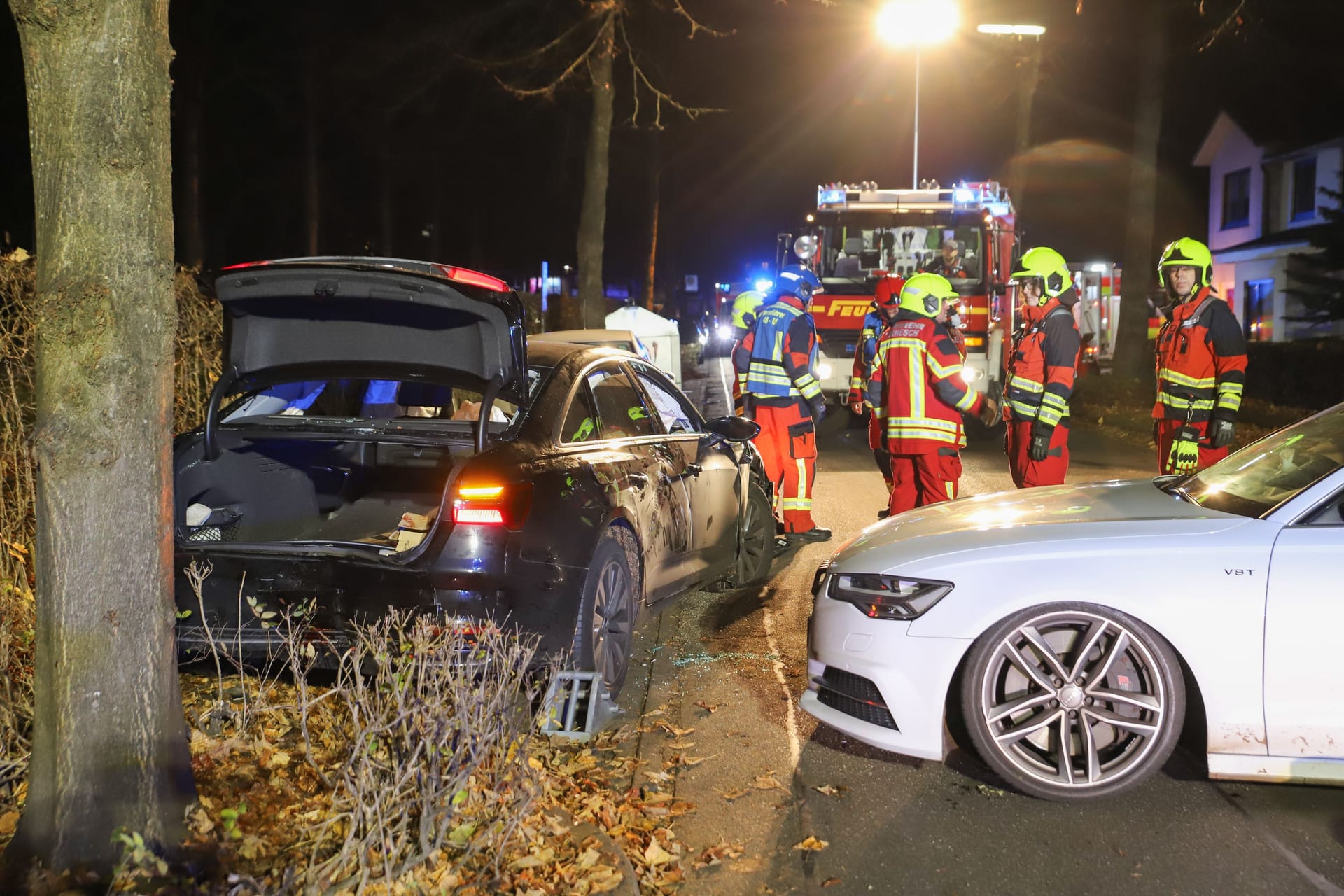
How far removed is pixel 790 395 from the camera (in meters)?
8.30

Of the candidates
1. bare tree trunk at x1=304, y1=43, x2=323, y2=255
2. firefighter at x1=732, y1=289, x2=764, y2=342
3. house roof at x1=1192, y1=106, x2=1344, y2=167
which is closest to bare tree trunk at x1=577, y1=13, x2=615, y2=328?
firefighter at x1=732, y1=289, x2=764, y2=342

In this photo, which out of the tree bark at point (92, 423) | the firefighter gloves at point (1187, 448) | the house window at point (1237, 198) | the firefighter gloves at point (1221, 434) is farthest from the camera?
the house window at point (1237, 198)

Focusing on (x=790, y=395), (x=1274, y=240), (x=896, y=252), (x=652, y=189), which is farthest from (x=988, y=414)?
(x=652, y=189)

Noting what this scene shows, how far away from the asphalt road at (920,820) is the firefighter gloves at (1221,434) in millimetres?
2950

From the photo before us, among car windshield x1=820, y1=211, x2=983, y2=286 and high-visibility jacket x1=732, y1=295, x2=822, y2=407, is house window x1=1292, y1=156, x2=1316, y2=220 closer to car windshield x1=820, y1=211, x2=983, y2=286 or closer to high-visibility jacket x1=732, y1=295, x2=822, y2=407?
car windshield x1=820, y1=211, x2=983, y2=286

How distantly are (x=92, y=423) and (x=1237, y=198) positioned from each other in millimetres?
38360

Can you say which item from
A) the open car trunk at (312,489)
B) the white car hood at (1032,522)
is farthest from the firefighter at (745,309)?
the white car hood at (1032,522)

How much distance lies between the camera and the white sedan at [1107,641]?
3703mm

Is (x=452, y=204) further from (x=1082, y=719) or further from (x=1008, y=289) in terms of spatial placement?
(x=1082, y=719)

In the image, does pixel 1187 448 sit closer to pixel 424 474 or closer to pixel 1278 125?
pixel 424 474

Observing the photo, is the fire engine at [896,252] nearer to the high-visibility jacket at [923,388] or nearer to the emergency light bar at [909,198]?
the emergency light bar at [909,198]

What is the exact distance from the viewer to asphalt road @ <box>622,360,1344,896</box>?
3453 millimetres

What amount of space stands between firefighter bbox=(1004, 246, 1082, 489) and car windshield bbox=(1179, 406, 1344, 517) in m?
2.25

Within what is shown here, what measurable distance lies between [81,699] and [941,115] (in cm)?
3634
